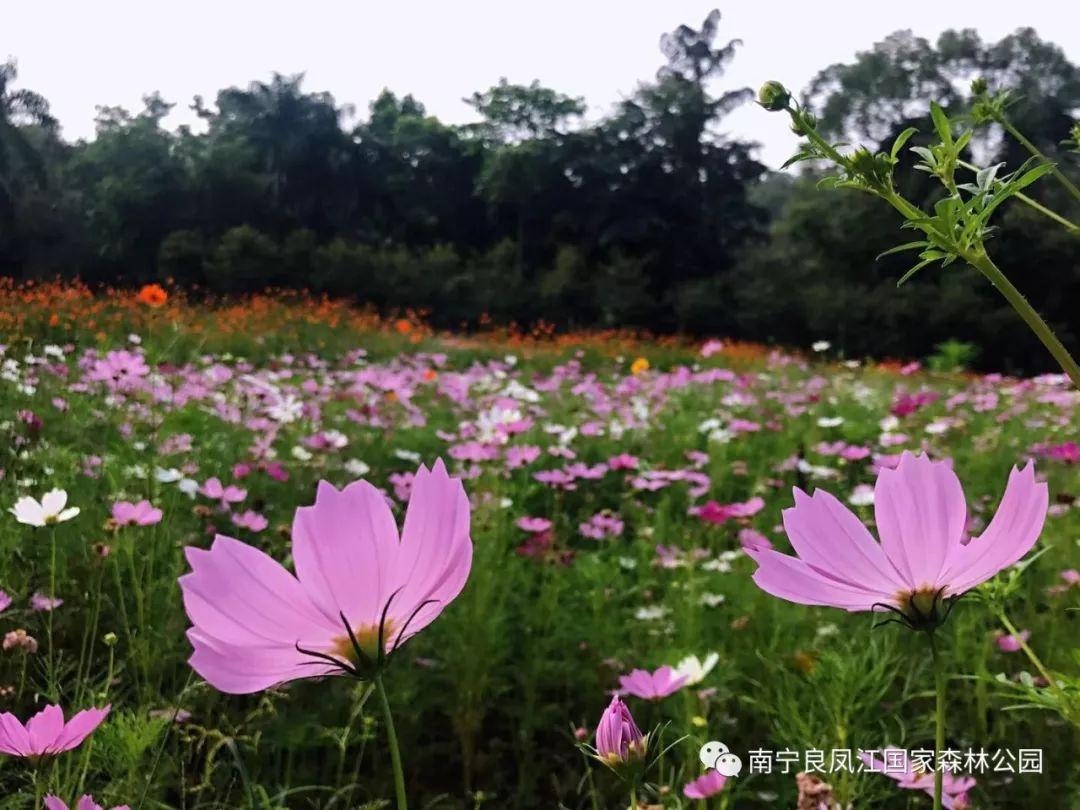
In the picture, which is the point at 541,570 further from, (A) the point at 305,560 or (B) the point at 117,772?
(A) the point at 305,560

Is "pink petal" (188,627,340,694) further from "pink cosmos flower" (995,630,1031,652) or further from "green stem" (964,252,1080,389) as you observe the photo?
"pink cosmos flower" (995,630,1031,652)

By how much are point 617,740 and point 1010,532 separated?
0.51 ft

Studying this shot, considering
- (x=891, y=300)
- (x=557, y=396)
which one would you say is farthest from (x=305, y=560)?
(x=891, y=300)

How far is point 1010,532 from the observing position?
0.26 meters

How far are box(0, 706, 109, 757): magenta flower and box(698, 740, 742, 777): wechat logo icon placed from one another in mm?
276

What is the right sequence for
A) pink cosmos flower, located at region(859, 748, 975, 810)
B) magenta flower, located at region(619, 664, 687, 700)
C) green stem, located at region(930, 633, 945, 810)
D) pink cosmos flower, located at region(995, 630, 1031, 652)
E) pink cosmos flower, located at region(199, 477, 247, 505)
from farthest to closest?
pink cosmos flower, located at region(199, 477, 247, 505)
pink cosmos flower, located at region(995, 630, 1031, 652)
magenta flower, located at region(619, 664, 687, 700)
pink cosmos flower, located at region(859, 748, 975, 810)
green stem, located at region(930, 633, 945, 810)

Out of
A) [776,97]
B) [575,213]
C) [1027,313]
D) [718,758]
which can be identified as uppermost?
[575,213]

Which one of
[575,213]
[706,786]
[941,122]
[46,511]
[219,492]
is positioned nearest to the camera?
[941,122]

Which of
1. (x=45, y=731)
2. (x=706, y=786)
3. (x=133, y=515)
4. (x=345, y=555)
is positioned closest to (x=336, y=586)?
(x=345, y=555)

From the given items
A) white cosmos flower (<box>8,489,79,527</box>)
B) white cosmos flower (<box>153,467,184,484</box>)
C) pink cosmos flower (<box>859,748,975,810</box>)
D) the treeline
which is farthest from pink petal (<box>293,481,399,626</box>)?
the treeline

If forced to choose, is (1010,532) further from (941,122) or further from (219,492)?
(219,492)

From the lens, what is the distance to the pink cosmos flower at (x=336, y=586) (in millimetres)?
260

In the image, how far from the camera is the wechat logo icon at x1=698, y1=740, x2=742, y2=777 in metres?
0.40

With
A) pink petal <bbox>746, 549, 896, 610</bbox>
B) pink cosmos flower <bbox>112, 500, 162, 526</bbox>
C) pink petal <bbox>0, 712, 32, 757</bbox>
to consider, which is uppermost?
pink petal <bbox>746, 549, 896, 610</bbox>
